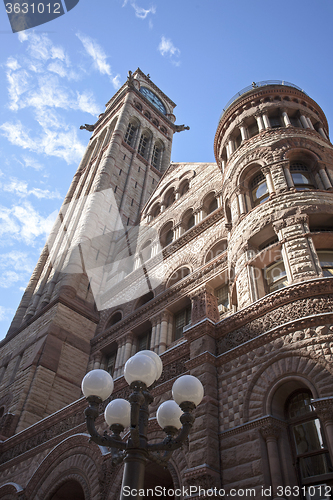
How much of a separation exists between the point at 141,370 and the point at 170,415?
933mm

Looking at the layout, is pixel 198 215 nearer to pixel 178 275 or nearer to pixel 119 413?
pixel 178 275

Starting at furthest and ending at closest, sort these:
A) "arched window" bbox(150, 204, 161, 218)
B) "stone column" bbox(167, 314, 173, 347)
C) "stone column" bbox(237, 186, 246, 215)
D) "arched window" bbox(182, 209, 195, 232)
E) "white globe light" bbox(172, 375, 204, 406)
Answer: "arched window" bbox(150, 204, 161, 218) < "arched window" bbox(182, 209, 195, 232) < "stone column" bbox(167, 314, 173, 347) < "stone column" bbox(237, 186, 246, 215) < "white globe light" bbox(172, 375, 204, 406)

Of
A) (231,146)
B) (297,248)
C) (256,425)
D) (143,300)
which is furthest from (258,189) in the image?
(256,425)

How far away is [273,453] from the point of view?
7.62 m

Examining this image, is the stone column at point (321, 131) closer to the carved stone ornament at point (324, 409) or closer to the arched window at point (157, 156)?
the carved stone ornament at point (324, 409)

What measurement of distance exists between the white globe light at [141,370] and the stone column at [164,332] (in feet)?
31.4

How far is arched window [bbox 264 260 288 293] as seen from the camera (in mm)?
11132

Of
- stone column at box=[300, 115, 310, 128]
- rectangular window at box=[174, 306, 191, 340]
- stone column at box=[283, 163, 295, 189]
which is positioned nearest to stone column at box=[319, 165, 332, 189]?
stone column at box=[283, 163, 295, 189]

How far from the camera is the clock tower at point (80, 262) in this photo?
1809 centimetres

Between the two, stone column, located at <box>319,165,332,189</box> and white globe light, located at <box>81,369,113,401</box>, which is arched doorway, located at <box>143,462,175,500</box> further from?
stone column, located at <box>319,165,332,189</box>

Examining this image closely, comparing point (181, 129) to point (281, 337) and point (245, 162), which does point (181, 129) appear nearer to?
point (245, 162)

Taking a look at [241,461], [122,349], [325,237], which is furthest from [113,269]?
[241,461]

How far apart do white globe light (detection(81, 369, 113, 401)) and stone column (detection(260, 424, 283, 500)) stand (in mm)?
3378

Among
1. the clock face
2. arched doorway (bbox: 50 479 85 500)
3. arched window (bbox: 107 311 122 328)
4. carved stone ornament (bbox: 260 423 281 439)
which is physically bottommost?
carved stone ornament (bbox: 260 423 281 439)
